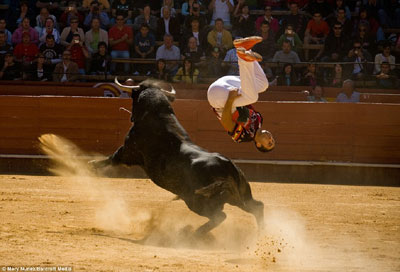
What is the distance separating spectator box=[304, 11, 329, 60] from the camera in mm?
12953

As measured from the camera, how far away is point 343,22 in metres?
12.9

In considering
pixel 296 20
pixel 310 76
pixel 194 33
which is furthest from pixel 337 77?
pixel 194 33

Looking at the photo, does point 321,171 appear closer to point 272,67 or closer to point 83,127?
point 272,67

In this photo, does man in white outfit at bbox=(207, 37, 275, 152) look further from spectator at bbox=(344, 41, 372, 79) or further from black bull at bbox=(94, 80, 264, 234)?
spectator at bbox=(344, 41, 372, 79)

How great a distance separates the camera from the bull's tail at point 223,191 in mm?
5551

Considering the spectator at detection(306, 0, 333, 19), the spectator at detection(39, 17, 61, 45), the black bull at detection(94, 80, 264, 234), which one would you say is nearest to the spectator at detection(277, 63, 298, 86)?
the spectator at detection(306, 0, 333, 19)

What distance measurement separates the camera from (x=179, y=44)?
42.3ft

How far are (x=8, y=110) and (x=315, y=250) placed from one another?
23.7 feet

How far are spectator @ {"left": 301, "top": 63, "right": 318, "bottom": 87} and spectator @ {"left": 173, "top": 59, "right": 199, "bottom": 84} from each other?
189 centimetres

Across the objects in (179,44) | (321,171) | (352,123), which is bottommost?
(321,171)

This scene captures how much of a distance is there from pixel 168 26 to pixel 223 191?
25.5 ft

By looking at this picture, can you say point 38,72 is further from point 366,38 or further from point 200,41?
point 366,38

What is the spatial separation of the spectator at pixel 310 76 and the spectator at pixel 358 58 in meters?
0.73

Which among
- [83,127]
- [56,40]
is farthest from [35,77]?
[83,127]
